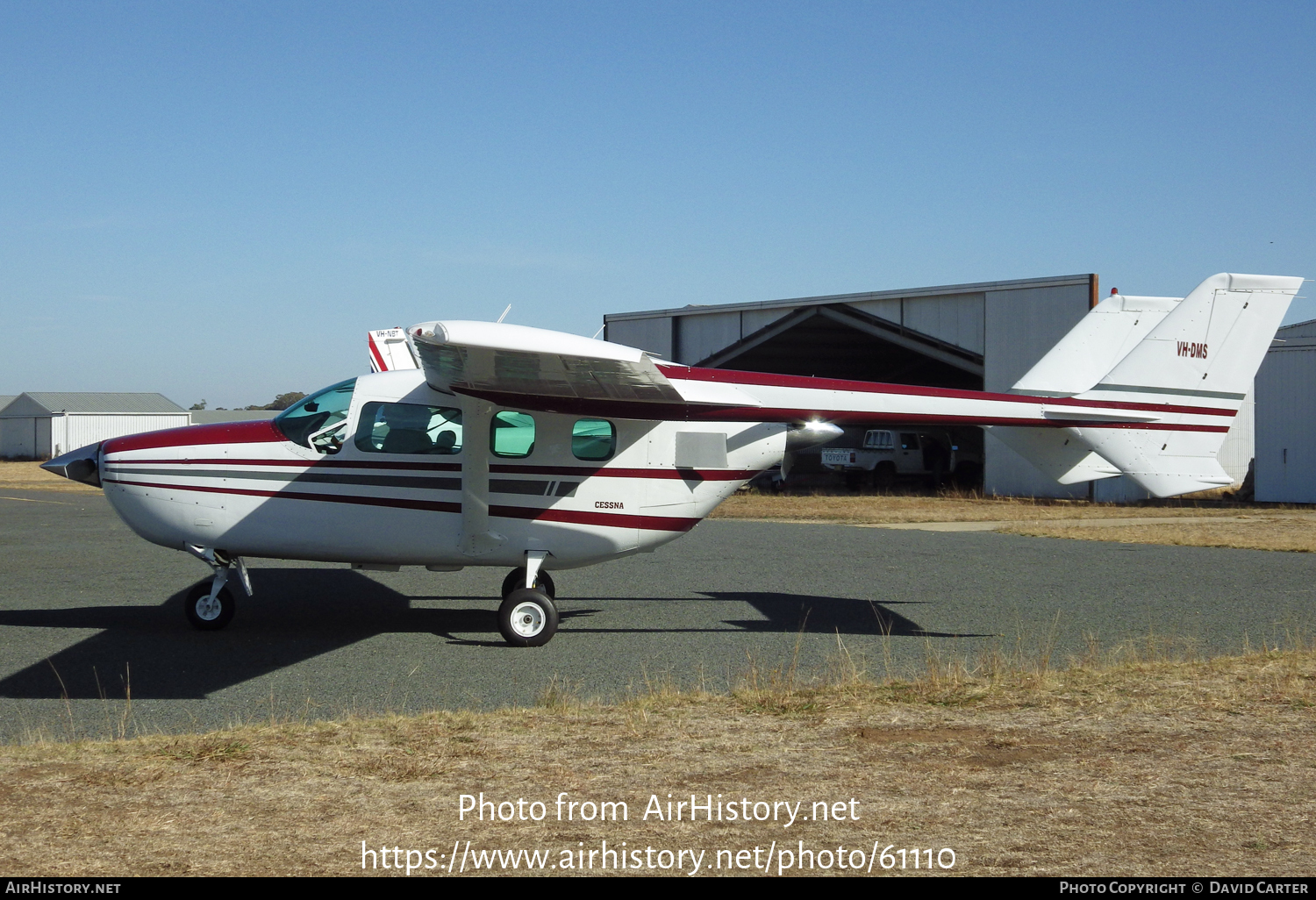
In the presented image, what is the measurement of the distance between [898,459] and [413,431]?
25.0 metres

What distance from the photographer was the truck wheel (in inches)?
1287

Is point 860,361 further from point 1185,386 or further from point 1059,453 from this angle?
point 1185,386

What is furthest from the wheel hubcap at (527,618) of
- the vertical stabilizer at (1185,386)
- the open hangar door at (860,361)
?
the open hangar door at (860,361)

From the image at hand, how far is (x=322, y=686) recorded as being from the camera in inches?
300

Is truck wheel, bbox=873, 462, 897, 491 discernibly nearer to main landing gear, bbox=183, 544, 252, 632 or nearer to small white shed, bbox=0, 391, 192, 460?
main landing gear, bbox=183, 544, 252, 632

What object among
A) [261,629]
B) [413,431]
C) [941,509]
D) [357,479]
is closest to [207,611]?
[261,629]

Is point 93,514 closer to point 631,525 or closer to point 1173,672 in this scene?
point 631,525

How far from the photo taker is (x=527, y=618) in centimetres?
930

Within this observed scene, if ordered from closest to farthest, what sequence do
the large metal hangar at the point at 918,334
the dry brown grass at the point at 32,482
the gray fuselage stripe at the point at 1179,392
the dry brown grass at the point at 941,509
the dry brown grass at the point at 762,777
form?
the dry brown grass at the point at 762,777
the gray fuselage stripe at the point at 1179,392
the dry brown grass at the point at 941,509
the large metal hangar at the point at 918,334
the dry brown grass at the point at 32,482

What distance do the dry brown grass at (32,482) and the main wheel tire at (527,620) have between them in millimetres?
31375

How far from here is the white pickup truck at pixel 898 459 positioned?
3266 centimetres

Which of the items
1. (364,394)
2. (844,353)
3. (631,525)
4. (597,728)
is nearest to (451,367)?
(364,394)

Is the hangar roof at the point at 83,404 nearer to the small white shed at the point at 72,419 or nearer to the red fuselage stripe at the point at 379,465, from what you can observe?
the small white shed at the point at 72,419
